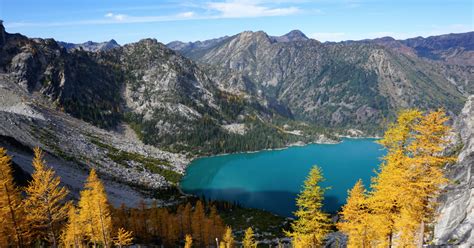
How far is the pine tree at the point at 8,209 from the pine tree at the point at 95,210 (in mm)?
9106

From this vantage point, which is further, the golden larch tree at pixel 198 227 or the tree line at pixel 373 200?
the golden larch tree at pixel 198 227

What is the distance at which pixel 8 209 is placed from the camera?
29859 mm

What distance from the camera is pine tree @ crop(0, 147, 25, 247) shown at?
2944 cm

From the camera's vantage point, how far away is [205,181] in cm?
19500

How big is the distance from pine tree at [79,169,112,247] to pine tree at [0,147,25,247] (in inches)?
359

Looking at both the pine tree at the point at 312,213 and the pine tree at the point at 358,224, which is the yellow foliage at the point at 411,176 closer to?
the pine tree at the point at 312,213

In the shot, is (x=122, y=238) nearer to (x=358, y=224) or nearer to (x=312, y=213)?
(x=312, y=213)

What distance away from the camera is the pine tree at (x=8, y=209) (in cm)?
2944

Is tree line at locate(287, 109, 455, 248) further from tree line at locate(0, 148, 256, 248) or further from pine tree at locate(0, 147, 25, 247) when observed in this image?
pine tree at locate(0, 147, 25, 247)

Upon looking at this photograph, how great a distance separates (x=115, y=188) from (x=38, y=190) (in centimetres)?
11314

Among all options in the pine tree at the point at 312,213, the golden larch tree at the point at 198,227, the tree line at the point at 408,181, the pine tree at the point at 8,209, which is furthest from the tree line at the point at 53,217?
the tree line at the point at 408,181

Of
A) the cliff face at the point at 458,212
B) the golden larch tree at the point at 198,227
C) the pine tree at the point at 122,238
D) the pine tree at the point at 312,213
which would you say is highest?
the pine tree at the point at 312,213

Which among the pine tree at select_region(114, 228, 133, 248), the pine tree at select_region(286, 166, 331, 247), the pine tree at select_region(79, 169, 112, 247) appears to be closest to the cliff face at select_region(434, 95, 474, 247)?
the pine tree at select_region(286, 166, 331, 247)

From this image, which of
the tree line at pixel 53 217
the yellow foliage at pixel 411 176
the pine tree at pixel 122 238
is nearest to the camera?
the yellow foliage at pixel 411 176
